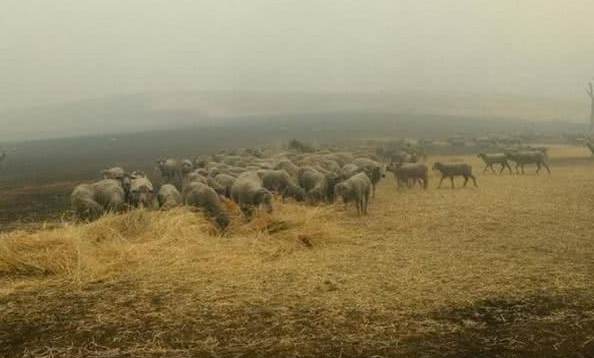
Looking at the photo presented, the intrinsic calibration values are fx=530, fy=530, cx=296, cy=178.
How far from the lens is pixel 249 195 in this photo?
55.3 ft

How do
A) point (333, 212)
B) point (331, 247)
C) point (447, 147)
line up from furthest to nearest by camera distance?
point (447, 147) < point (333, 212) < point (331, 247)

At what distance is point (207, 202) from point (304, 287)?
6460mm

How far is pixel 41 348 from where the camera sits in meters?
7.39

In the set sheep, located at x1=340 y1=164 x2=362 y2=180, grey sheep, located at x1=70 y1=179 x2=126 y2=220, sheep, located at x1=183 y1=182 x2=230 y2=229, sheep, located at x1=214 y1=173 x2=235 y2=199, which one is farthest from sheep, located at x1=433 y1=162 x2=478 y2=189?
grey sheep, located at x1=70 y1=179 x2=126 y2=220

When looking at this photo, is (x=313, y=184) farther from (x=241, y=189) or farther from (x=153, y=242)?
(x=153, y=242)

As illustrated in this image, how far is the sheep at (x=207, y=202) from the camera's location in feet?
47.5

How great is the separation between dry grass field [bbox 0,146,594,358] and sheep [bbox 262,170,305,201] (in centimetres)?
296

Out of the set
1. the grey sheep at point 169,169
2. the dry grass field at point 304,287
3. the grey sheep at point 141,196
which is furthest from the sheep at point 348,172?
the grey sheep at point 169,169

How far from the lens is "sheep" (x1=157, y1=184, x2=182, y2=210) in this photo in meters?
16.0

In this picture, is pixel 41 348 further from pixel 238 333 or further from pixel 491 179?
pixel 491 179

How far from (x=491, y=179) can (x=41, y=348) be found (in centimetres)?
2169

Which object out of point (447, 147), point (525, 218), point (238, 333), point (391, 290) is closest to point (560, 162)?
point (447, 147)

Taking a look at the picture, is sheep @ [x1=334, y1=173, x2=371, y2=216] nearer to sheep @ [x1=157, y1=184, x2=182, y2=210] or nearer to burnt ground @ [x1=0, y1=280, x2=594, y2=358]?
sheep @ [x1=157, y1=184, x2=182, y2=210]

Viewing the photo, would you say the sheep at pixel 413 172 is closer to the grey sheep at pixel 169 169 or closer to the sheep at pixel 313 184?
the sheep at pixel 313 184
